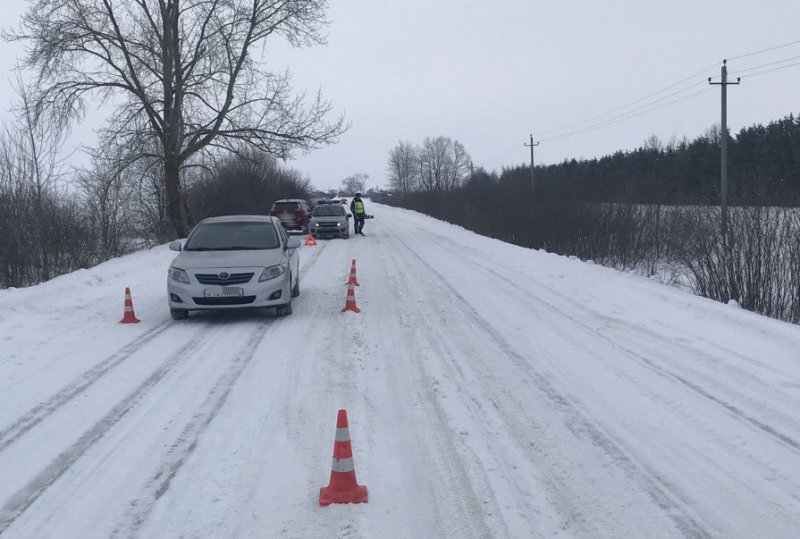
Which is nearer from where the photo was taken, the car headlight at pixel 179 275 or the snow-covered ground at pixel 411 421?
the snow-covered ground at pixel 411 421

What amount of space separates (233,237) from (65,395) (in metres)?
6.04

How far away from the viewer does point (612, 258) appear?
23.5 meters

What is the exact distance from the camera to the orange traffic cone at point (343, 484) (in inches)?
187

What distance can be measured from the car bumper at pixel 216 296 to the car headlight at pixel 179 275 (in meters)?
0.06

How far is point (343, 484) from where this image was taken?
4.79m

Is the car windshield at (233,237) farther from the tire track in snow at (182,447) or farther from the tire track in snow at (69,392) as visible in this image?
the tire track in snow at (182,447)

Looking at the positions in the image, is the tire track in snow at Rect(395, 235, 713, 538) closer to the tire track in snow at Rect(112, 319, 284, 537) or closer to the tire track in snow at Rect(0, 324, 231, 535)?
the tire track in snow at Rect(112, 319, 284, 537)

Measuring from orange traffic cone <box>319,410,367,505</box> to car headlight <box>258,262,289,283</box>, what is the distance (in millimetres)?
7152

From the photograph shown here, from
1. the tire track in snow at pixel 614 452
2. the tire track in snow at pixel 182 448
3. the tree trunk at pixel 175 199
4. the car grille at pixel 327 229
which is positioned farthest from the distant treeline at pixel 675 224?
the tree trunk at pixel 175 199

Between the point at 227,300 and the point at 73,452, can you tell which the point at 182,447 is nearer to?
the point at 73,452

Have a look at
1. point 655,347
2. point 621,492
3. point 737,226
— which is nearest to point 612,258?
point 737,226

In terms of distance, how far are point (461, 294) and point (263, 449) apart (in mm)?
8884

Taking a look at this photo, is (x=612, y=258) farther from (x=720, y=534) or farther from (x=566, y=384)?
(x=720, y=534)

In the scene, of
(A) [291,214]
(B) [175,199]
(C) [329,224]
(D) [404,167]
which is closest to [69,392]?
(B) [175,199]
